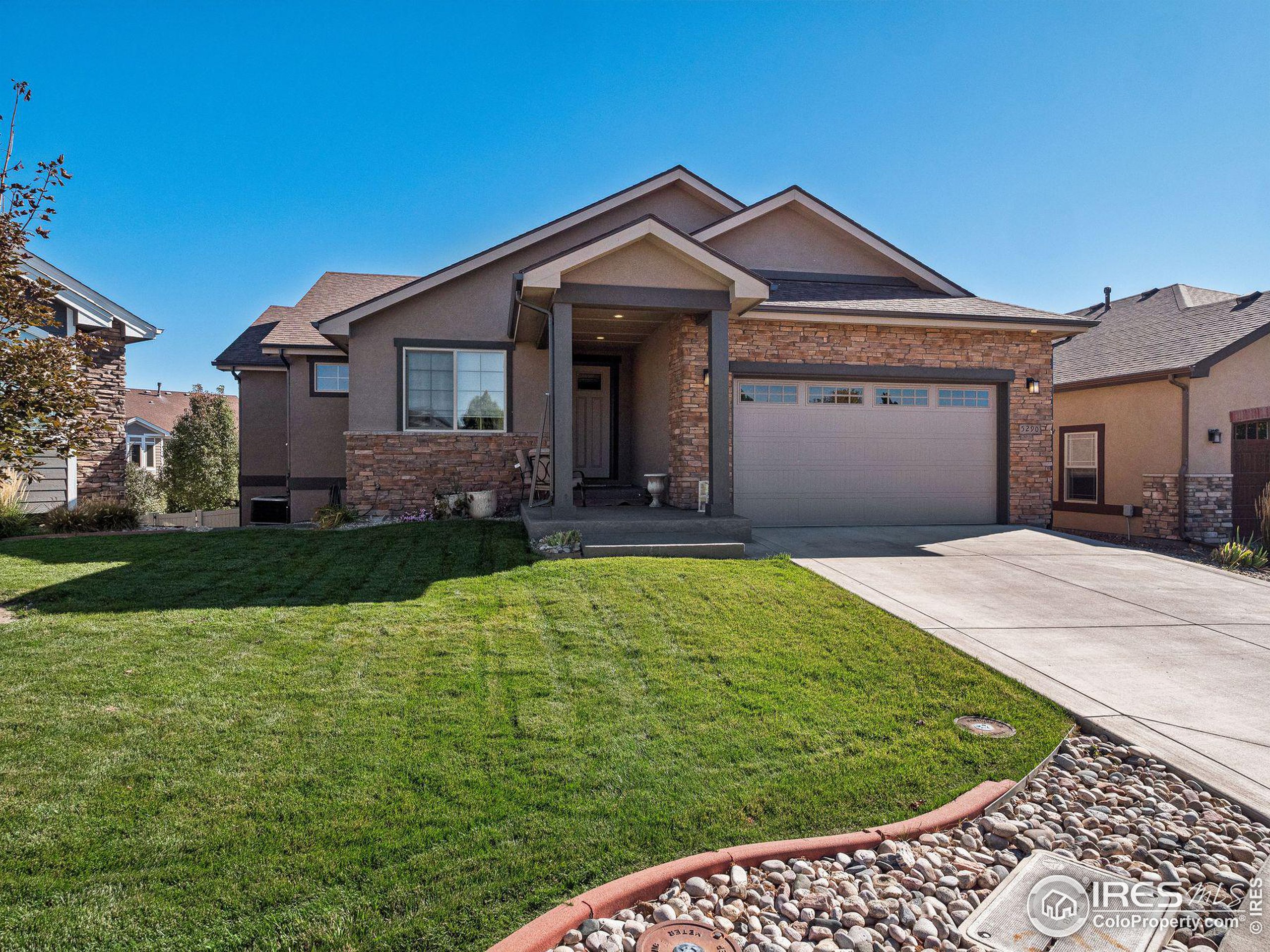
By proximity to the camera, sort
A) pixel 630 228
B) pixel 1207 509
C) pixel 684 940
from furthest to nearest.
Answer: pixel 1207 509
pixel 630 228
pixel 684 940

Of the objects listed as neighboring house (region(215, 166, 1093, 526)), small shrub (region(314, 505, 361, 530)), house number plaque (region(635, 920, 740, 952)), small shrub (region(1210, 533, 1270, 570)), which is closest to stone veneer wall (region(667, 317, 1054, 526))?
Answer: neighboring house (region(215, 166, 1093, 526))

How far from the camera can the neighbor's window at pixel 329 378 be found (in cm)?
1391

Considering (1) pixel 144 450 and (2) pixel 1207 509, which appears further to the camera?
(1) pixel 144 450

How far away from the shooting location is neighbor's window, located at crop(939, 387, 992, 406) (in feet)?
37.0

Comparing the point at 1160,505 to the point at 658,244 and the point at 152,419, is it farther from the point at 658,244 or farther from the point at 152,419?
the point at 152,419

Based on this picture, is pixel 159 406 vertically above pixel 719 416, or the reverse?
pixel 159 406

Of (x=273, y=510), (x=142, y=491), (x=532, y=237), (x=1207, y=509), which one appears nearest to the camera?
(x=1207, y=509)

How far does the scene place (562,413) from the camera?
27.9 feet

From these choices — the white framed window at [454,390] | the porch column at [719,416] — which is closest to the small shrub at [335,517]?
the white framed window at [454,390]

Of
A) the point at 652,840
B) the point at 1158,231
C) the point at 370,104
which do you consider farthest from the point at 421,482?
the point at 1158,231

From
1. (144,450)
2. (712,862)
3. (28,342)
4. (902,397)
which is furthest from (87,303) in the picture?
(144,450)

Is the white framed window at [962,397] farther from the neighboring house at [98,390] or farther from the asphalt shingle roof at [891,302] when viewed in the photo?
the neighboring house at [98,390]

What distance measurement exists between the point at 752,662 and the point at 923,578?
3.42m

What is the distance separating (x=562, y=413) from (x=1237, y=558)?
9.45 metres
